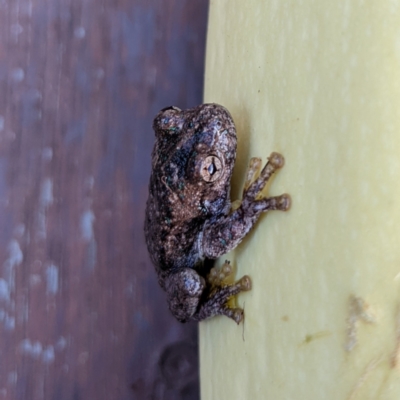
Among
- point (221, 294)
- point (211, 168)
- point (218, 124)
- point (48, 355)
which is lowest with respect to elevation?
point (48, 355)

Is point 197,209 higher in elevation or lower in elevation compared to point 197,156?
lower

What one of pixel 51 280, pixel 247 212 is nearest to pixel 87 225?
pixel 51 280

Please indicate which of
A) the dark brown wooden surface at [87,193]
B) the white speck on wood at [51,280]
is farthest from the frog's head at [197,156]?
the white speck on wood at [51,280]

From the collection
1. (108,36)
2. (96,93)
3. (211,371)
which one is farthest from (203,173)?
(108,36)

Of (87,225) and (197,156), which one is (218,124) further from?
(87,225)

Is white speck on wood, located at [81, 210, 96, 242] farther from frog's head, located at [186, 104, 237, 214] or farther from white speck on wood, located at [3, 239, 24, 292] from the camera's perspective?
frog's head, located at [186, 104, 237, 214]

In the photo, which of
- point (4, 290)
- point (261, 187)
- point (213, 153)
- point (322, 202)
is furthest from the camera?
point (4, 290)

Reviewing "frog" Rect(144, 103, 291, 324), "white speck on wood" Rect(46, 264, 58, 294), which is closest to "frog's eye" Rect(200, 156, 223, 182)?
"frog" Rect(144, 103, 291, 324)
